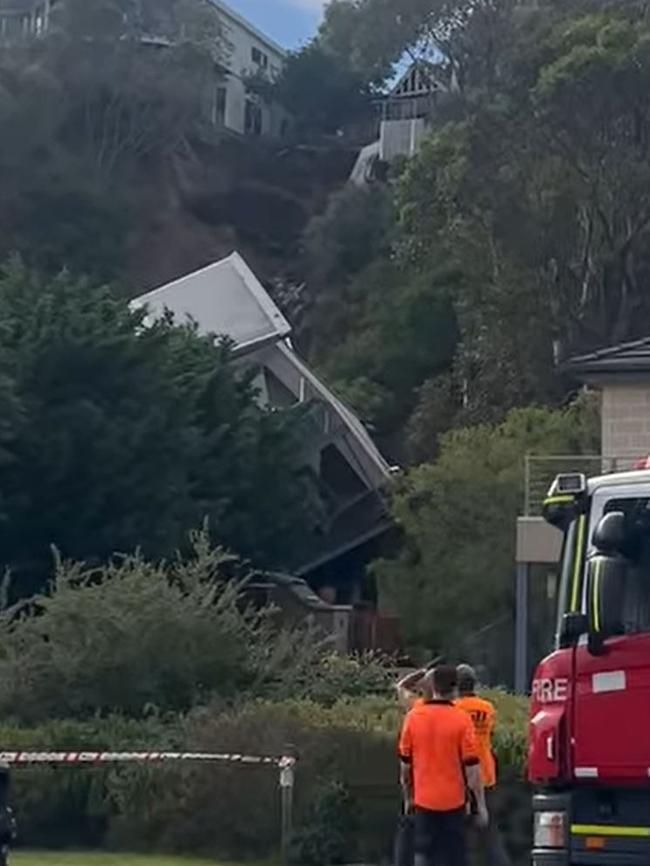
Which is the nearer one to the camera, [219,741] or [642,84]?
[219,741]

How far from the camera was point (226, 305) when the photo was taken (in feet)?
185

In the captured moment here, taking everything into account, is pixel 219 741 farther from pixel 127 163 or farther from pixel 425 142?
pixel 127 163

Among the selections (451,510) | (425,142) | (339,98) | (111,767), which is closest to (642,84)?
(425,142)

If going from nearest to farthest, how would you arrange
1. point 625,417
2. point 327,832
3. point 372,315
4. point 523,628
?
point 327,832 < point 523,628 < point 625,417 < point 372,315

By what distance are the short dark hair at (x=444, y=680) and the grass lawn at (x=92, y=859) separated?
6.98m

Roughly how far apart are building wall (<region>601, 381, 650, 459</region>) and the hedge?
1225 cm

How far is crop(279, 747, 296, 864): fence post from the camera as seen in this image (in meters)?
21.0

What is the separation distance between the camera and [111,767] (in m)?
22.6

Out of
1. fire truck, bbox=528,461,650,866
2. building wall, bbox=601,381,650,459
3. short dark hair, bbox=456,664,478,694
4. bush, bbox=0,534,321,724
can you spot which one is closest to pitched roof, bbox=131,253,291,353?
building wall, bbox=601,381,650,459

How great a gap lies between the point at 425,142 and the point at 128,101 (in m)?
27.5

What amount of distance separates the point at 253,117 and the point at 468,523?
5640cm

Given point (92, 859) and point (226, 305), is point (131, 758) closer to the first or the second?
point (92, 859)

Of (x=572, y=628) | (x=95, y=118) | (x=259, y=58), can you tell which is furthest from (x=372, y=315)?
(x=572, y=628)

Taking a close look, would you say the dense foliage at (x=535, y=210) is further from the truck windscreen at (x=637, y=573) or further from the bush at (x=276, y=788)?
the truck windscreen at (x=637, y=573)
